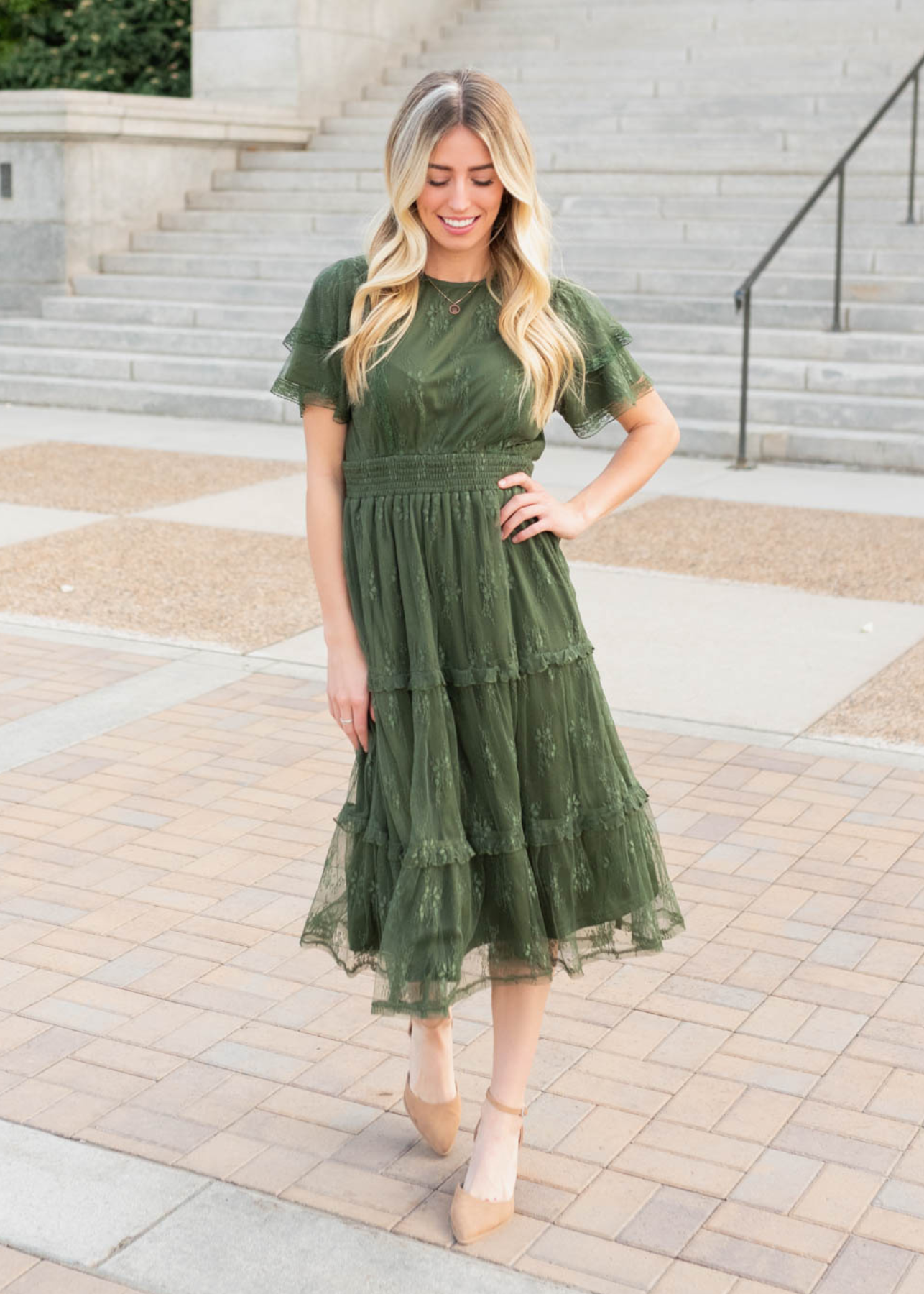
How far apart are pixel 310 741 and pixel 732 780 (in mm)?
1330

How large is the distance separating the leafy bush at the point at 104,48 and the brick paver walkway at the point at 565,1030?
14973 mm

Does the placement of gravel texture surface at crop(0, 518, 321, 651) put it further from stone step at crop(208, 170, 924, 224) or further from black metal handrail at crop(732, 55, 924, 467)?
stone step at crop(208, 170, 924, 224)

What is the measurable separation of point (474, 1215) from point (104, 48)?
700 inches

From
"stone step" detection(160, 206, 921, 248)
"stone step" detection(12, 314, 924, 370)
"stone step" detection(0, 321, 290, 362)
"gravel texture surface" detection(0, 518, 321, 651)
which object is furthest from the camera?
"stone step" detection(0, 321, 290, 362)

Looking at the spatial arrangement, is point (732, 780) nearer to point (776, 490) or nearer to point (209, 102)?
point (776, 490)

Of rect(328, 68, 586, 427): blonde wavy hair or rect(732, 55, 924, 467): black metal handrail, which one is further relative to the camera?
rect(732, 55, 924, 467): black metal handrail

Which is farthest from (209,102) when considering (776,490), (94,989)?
(94,989)

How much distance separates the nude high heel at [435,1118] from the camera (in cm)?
321

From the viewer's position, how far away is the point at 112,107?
14.3 m

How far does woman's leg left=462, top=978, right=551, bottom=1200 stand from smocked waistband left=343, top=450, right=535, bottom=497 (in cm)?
85

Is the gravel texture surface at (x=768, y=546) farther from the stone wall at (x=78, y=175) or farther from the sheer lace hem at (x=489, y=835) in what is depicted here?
the stone wall at (x=78, y=175)

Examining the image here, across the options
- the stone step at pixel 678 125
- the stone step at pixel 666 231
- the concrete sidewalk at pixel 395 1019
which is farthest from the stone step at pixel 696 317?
the concrete sidewalk at pixel 395 1019

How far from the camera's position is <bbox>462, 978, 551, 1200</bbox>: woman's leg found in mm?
3053

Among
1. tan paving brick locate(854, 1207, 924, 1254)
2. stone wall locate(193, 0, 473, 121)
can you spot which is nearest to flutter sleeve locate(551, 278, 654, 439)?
tan paving brick locate(854, 1207, 924, 1254)
